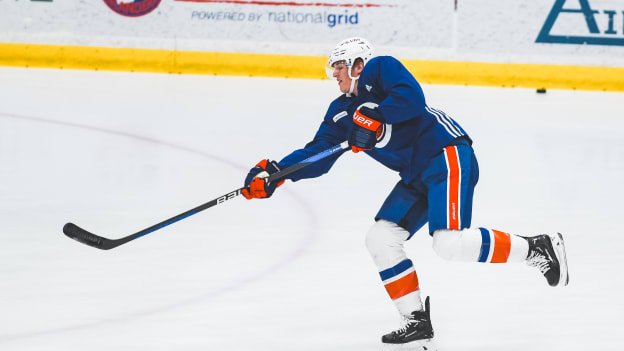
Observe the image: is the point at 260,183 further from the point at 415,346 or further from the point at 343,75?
the point at 415,346

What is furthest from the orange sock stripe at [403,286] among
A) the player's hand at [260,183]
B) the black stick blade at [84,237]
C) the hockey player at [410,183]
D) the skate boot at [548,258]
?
the black stick blade at [84,237]

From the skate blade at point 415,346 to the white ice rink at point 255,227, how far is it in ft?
0.27

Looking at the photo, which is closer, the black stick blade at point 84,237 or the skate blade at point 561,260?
the skate blade at point 561,260

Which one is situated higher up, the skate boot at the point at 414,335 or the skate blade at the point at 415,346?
the skate boot at the point at 414,335

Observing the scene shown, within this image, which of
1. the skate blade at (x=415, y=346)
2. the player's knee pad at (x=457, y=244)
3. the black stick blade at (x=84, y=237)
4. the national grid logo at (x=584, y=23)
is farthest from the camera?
the national grid logo at (x=584, y=23)

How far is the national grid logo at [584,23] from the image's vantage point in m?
8.55

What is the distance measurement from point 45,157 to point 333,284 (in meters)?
2.70

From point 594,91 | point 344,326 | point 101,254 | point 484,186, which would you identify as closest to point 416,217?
point 344,326

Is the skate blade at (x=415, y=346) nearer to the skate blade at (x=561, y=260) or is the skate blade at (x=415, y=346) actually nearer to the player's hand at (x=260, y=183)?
the skate blade at (x=561, y=260)

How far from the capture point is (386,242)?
118 inches

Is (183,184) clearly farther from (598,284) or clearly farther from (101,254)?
(598,284)

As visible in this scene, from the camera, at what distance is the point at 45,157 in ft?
19.0

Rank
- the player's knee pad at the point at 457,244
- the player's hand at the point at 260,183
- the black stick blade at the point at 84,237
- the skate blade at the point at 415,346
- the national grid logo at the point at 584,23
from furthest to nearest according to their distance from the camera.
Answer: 1. the national grid logo at the point at 584,23
2. the black stick blade at the point at 84,237
3. the player's hand at the point at 260,183
4. the skate blade at the point at 415,346
5. the player's knee pad at the point at 457,244

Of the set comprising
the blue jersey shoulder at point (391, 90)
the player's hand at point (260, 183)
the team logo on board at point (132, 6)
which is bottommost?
the player's hand at point (260, 183)
